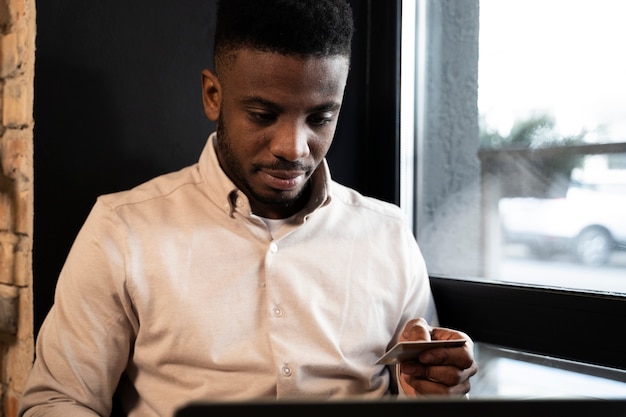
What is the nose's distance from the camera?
3.80ft

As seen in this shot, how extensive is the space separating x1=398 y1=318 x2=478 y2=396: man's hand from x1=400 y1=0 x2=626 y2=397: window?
12.1 inches

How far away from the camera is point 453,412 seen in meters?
0.49

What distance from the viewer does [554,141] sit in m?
1.41

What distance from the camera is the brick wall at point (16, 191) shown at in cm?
132

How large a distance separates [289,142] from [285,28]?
20 centimetres

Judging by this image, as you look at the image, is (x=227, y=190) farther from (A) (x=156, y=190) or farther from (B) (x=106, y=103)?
(B) (x=106, y=103)

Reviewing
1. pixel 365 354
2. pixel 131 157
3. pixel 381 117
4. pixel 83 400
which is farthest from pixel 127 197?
pixel 381 117

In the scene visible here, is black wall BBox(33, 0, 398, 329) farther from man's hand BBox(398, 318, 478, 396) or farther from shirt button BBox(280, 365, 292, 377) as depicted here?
man's hand BBox(398, 318, 478, 396)

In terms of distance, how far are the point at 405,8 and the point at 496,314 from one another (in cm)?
83

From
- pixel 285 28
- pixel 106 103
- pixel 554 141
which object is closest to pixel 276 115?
pixel 285 28

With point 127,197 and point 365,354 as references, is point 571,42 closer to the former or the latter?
point 365,354

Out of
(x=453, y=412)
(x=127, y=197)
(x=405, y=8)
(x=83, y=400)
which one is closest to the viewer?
(x=453, y=412)

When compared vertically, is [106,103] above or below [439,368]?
above

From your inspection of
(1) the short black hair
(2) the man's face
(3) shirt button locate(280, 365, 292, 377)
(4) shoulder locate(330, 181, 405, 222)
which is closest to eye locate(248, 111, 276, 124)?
(2) the man's face
